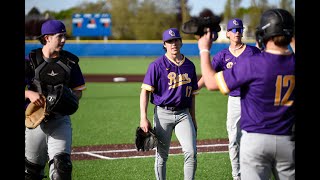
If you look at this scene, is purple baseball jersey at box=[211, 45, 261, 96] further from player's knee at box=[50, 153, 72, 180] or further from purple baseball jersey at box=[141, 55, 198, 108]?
player's knee at box=[50, 153, 72, 180]

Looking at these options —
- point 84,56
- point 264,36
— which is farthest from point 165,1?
point 264,36

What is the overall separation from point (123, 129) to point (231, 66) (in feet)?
17.3

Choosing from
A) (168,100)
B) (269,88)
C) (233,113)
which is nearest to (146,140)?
(168,100)

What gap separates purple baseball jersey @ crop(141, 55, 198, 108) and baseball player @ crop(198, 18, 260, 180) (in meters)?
0.43

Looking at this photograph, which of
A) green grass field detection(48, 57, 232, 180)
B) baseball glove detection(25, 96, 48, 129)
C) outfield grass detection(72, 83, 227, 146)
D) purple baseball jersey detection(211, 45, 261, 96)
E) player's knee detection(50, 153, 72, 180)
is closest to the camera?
player's knee detection(50, 153, 72, 180)

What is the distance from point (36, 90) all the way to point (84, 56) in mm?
36563

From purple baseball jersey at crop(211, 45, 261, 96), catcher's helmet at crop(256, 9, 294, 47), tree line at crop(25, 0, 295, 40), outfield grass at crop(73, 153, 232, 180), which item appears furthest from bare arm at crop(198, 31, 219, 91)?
tree line at crop(25, 0, 295, 40)

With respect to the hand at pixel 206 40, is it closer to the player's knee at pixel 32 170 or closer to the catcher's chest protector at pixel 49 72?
the catcher's chest protector at pixel 49 72

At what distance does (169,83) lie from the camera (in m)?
7.21

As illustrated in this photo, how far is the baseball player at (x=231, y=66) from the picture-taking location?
7.89 meters

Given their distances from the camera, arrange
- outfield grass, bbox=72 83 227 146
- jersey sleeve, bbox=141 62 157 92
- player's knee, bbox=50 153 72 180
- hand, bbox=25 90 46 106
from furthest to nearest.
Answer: outfield grass, bbox=72 83 227 146
jersey sleeve, bbox=141 62 157 92
player's knee, bbox=50 153 72 180
hand, bbox=25 90 46 106

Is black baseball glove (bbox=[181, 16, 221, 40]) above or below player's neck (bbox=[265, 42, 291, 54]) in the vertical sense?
above

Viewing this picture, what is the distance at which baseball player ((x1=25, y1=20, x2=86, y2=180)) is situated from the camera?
6.07 metres

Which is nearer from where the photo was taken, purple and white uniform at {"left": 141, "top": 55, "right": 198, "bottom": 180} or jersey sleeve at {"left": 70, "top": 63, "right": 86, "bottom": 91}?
jersey sleeve at {"left": 70, "top": 63, "right": 86, "bottom": 91}
